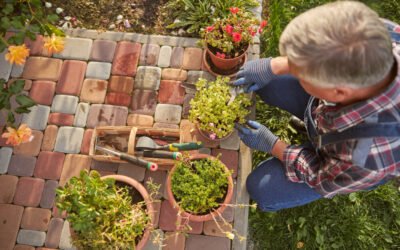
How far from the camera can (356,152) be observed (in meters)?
1.91

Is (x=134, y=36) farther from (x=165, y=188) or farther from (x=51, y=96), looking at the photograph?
(x=165, y=188)

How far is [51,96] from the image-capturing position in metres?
3.18

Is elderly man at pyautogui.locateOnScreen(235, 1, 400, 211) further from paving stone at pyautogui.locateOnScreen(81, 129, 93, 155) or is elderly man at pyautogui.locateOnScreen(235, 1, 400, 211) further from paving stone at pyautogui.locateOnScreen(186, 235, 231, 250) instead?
paving stone at pyautogui.locateOnScreen(81, 129, 93, 155)

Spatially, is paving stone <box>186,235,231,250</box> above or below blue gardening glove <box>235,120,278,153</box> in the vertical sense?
below

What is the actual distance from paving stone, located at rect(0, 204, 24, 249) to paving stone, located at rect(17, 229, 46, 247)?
0.05 meters

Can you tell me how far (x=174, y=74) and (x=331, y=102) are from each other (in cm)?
159

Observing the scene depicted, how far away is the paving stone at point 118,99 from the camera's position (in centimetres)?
316

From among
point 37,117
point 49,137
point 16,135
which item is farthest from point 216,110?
point 37,117

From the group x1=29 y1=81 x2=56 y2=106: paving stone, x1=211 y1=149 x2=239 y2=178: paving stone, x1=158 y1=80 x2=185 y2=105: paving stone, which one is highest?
x1=158 y1=80 x2=185 y2=105: paving stone

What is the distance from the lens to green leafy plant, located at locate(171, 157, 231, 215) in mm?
2523

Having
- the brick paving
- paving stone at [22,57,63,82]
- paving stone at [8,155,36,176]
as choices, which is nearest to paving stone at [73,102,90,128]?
the brick paving

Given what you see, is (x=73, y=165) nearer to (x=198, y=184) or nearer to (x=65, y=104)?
(x=65, y=104)

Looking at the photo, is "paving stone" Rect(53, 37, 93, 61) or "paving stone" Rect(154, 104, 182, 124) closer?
"paving stone" Rect(154, 104, 182, 124)

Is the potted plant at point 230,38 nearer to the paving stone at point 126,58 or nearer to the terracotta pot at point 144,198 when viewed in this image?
the paving stone at point 126,58
